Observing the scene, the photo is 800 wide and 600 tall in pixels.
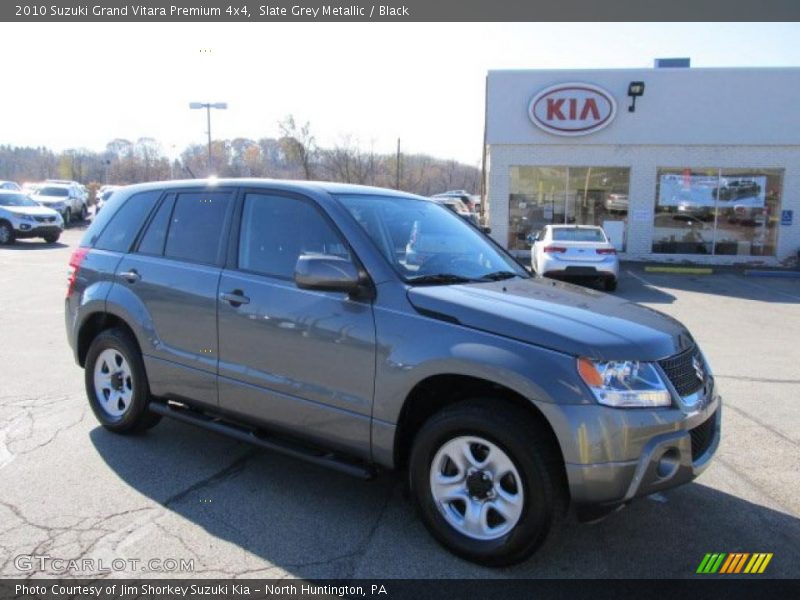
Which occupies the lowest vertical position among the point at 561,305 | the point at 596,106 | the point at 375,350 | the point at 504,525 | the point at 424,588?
the point at 424,588

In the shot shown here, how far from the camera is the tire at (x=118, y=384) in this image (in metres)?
4.64

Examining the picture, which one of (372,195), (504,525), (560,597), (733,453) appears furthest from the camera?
(733,453)

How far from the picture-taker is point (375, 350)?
3381 millimetres

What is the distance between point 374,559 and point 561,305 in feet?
5.41

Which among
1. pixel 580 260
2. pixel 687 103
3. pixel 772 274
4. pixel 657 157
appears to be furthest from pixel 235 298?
pixel 687 103

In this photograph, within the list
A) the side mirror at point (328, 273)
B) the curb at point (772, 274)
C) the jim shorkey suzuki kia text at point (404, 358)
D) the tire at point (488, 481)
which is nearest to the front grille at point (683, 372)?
the jim shorkey suzuki kia text at point (404, 358)

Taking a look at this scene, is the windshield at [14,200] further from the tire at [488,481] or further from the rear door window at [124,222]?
the tire at [488,481]

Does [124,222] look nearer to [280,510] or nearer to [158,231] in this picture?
[158,231]

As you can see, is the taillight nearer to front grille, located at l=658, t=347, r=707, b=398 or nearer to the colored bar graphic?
front grille, located at l=658, t=347, r=707, b=398

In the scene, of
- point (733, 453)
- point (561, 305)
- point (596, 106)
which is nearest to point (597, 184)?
point (596, 106)

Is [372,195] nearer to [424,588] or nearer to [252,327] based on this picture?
[252,327]

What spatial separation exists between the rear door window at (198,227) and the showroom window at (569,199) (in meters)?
16.3

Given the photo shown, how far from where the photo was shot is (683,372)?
325cm

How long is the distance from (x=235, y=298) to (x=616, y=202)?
17981mm
